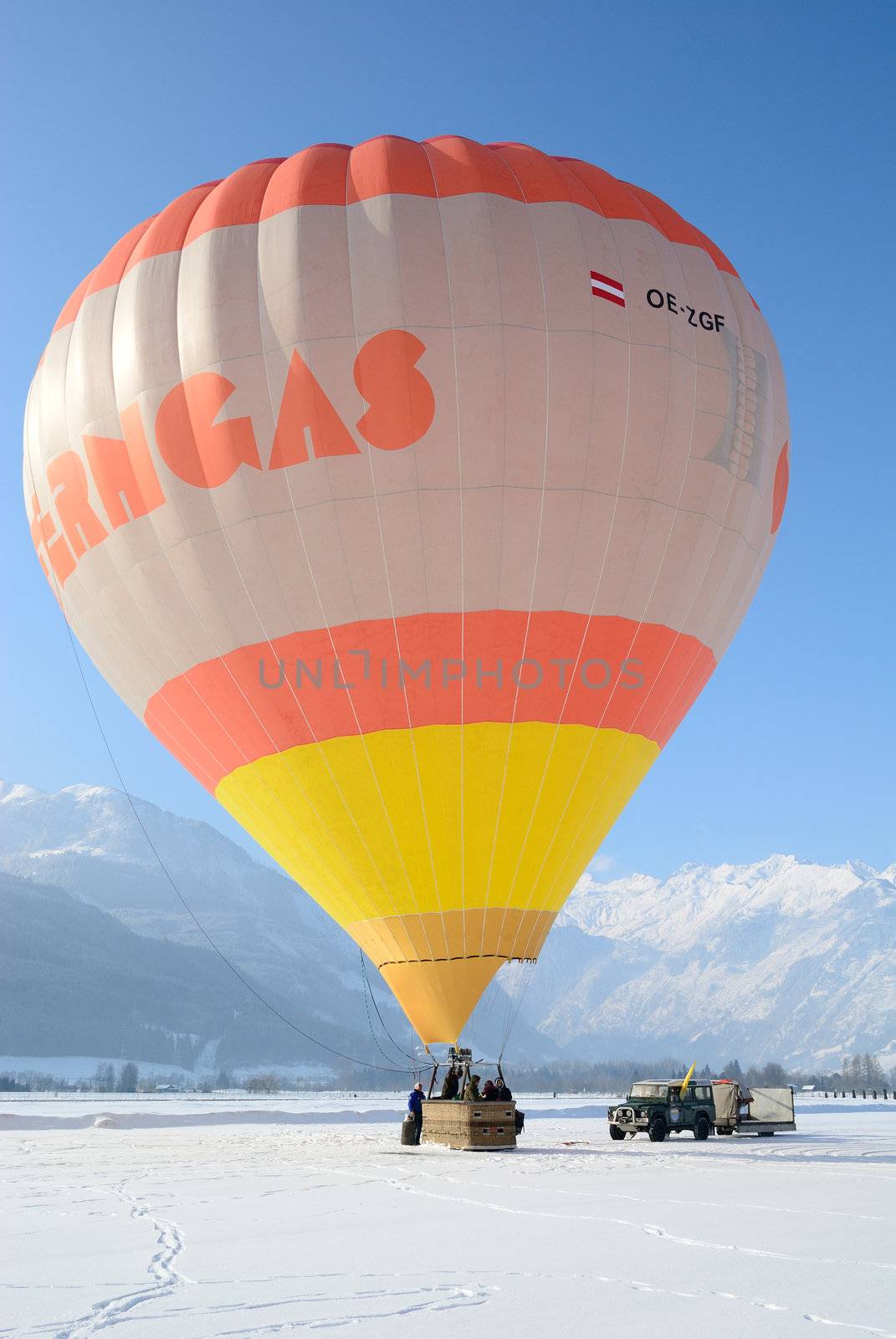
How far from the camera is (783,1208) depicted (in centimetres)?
1141

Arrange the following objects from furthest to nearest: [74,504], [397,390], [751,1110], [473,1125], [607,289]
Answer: [751,1110] < [74,504] < [473,1125] < [607,289] < [397,390]

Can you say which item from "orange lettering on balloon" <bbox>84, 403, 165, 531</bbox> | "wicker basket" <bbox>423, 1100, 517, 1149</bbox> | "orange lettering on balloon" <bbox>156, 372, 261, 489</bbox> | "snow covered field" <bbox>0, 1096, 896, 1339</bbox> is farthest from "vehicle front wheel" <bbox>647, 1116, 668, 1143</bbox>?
"orange lettering on balloon" <bbox>84, 403, 165, 531</bbox>

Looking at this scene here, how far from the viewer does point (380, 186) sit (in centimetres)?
1873

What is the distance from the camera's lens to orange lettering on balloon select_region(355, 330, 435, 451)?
17703 mm

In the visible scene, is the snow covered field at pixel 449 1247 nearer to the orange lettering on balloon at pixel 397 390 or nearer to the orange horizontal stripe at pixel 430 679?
the orange horizontal stripe at pixel 430 679

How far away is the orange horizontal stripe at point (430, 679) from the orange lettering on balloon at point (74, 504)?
2862 mm

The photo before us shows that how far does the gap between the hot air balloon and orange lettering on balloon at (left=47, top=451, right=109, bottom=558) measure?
0.21ft

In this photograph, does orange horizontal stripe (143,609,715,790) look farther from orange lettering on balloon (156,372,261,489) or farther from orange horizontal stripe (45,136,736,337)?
orange horizontal stripe (45,136,736,337)

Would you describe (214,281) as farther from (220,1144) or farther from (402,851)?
(220,1144)

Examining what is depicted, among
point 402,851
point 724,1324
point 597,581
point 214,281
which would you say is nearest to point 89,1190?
point 402,851

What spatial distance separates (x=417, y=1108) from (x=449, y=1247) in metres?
13.0

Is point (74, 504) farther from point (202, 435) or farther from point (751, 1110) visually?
point (751, 1110)

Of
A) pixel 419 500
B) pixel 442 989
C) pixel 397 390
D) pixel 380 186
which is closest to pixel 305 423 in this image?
pixel 397 390

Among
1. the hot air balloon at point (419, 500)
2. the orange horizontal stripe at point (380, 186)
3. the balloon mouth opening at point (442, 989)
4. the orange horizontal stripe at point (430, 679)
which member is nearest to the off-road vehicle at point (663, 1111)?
the balloon mouth opening at point (442, 989)
